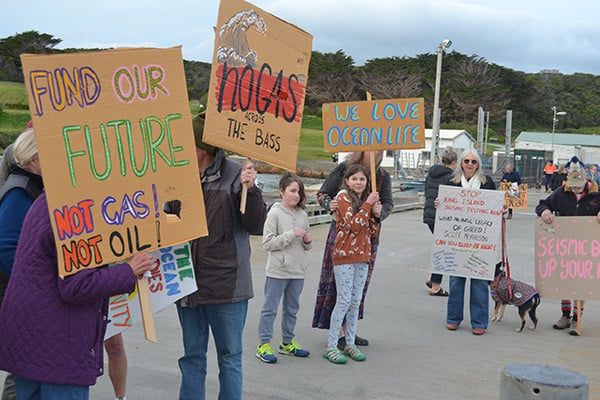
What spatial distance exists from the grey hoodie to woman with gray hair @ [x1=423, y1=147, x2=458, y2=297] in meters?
3.18

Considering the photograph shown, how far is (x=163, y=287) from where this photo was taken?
3.96 metres

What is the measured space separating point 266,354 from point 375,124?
2.38m

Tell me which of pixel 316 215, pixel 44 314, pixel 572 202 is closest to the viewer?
pixel 44 314

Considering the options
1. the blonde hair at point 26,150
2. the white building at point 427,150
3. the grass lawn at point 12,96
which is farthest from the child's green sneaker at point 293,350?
the grass lawn at point 12,96

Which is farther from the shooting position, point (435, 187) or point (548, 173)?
point (548, 173)

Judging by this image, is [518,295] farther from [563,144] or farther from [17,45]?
[17,45]

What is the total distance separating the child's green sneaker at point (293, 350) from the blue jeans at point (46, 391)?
10.5 ft

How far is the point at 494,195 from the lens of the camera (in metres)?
7.62

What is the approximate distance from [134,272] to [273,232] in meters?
2.93

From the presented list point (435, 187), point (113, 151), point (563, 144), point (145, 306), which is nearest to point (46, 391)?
point (145, 306)

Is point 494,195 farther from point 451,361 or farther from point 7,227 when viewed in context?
point 7,227

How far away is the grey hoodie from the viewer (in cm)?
615

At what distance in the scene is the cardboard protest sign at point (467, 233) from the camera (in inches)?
299

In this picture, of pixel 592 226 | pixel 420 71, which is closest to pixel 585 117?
pixel 420 71
